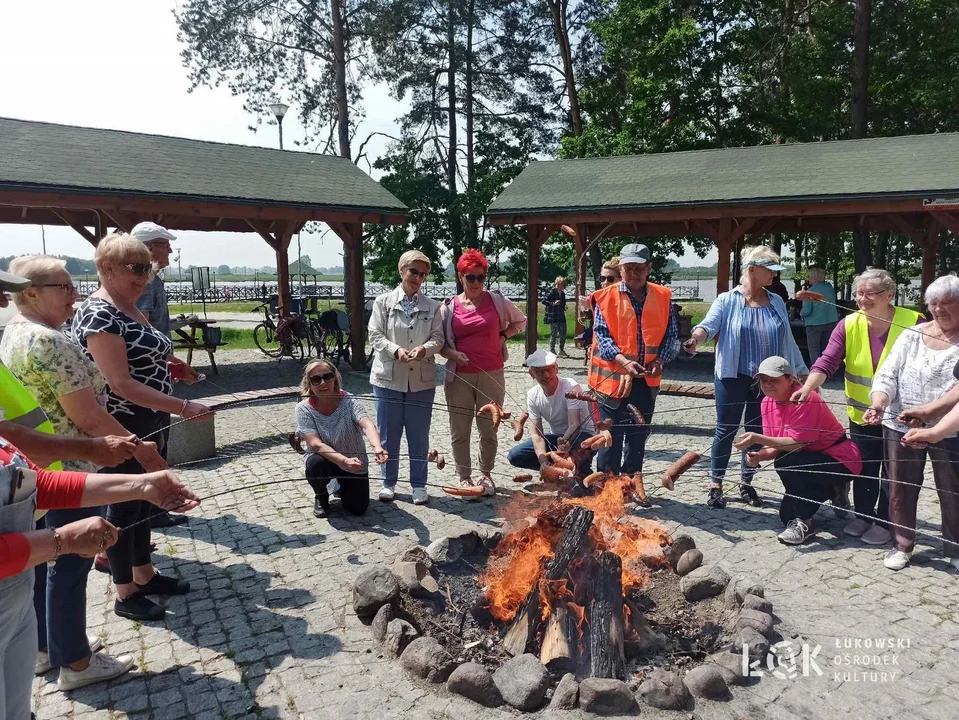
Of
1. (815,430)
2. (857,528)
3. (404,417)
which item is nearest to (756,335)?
(815,430)

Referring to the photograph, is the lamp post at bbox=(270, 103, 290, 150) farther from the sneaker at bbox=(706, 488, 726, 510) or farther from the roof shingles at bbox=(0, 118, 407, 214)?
the sneaker at bbox=(706, 488, 726, 510)

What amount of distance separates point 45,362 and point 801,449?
4.24 m

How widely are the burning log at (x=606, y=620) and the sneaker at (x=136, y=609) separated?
2195mm

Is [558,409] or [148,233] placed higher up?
[148,233]

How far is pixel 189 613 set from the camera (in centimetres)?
334

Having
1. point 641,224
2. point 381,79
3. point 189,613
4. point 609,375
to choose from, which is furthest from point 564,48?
point 189,613

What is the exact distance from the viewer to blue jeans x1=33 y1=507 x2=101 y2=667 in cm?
260

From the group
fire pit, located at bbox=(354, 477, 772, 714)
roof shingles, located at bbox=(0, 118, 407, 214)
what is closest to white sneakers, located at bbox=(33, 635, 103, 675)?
fire pit, located at bbox=(354, 477, 772, 714)

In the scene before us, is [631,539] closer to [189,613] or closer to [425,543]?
[425,543]

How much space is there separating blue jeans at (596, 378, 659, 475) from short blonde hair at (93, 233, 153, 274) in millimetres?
3095

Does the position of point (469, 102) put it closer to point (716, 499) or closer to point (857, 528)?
point (716, 499)

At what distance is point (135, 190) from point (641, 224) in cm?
1071

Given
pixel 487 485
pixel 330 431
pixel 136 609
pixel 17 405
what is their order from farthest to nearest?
pixel 487 485 → pixel 330 431 → pixel 136 609 → pixel 17 405

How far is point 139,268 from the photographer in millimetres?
3016
